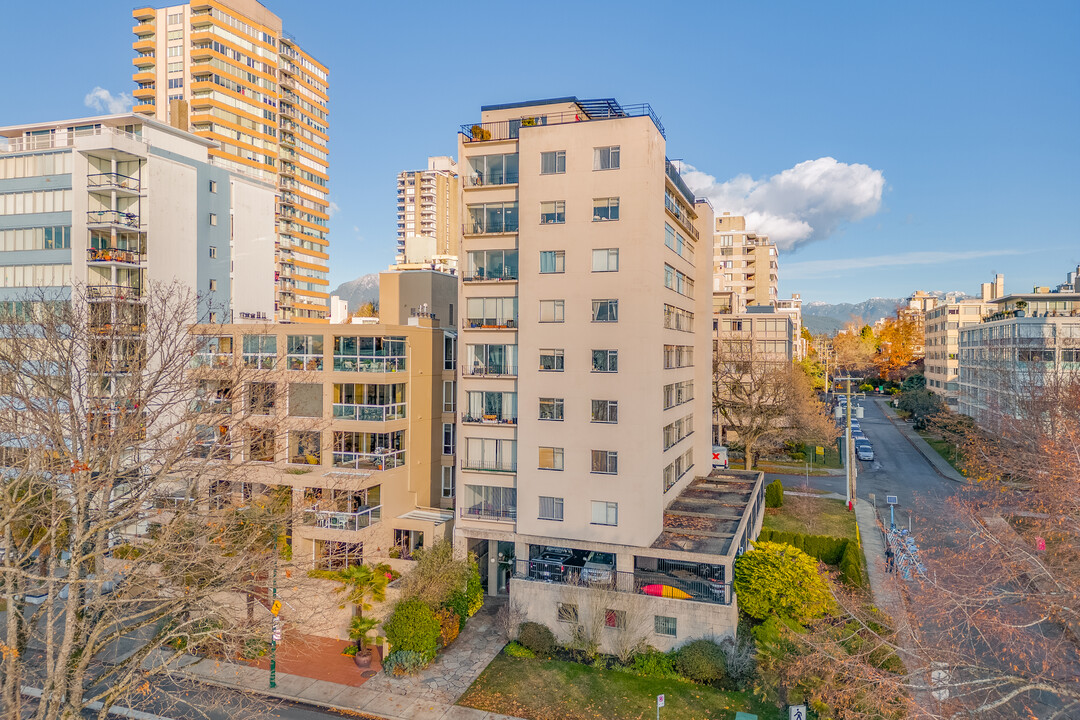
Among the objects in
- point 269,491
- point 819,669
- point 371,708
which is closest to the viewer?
point 819,669

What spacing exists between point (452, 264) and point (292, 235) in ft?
72.8

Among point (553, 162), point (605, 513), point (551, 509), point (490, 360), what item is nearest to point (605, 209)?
point (553, 162)

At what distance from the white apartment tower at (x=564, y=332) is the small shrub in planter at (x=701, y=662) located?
4315 millimetres

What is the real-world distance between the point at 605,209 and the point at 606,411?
9094mm

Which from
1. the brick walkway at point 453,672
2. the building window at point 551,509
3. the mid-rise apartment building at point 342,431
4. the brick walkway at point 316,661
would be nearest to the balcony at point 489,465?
the building window at point 551,509

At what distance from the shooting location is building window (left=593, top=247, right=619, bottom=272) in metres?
28.2

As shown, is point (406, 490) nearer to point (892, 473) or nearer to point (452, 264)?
point (892, 473)

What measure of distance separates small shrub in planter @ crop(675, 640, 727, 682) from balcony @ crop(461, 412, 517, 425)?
12.2 meters

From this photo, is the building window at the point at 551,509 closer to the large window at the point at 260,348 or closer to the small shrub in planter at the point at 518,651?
the small shrub in planter at the point at 518,651

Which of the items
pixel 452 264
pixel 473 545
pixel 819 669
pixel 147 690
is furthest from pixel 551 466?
pixel 452 264

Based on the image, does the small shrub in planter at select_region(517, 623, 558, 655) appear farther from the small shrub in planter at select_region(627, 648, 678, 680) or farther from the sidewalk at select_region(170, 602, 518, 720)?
the small shrub in planter at select_region(627, 648, 678, 680)

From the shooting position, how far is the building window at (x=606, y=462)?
91.7 feet

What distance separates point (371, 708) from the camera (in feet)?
73.9

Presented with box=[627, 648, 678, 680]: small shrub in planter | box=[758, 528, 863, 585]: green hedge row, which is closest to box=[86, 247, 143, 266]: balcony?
box=[627, 648, 678, 680]: small shrub in planter
